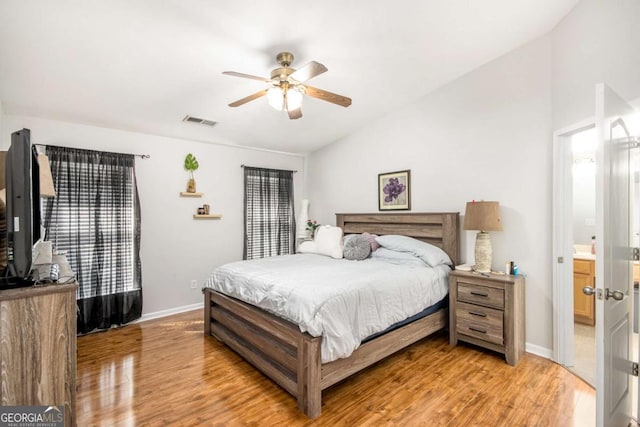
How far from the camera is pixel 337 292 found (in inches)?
92.2

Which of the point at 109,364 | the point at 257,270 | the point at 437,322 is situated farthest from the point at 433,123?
the point at 109,364

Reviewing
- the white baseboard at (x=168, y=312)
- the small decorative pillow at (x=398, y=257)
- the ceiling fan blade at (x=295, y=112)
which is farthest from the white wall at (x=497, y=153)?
the white baseboard at (x=168, y=312)

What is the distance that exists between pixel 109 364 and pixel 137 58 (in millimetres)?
2756

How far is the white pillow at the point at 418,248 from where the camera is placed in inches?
133

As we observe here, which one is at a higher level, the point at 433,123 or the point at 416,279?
the point at 433,123

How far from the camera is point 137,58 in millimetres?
2568

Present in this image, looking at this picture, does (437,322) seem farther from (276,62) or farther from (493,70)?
(276,62)

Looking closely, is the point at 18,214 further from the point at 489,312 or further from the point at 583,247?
the point at 583,247

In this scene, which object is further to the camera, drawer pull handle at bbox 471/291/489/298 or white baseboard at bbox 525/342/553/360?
drawer pull handle at bbox 471/291/489/298

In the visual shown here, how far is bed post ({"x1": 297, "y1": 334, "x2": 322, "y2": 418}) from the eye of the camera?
6.91 ft

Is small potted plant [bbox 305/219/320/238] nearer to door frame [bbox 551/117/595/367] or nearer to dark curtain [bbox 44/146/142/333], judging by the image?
dark curtain [bbox 44/146/142/333]

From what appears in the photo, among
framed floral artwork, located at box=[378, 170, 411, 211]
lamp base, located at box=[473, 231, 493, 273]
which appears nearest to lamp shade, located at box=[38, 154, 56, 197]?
framed floral artwork, located at box=[378, 170, 411, 211]

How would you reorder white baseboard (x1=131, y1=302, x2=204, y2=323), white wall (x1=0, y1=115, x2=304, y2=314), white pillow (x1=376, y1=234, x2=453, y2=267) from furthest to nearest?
white baseboard (x1=131, y1=302, x2=204, y2=323) < white wall (x1=0, y1=115, x2=304, y2=314) < white pillow (x1=376, y1=234, x2=453, y2=267)

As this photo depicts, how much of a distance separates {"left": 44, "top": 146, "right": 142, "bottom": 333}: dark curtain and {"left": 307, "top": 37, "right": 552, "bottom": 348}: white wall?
133 inches
